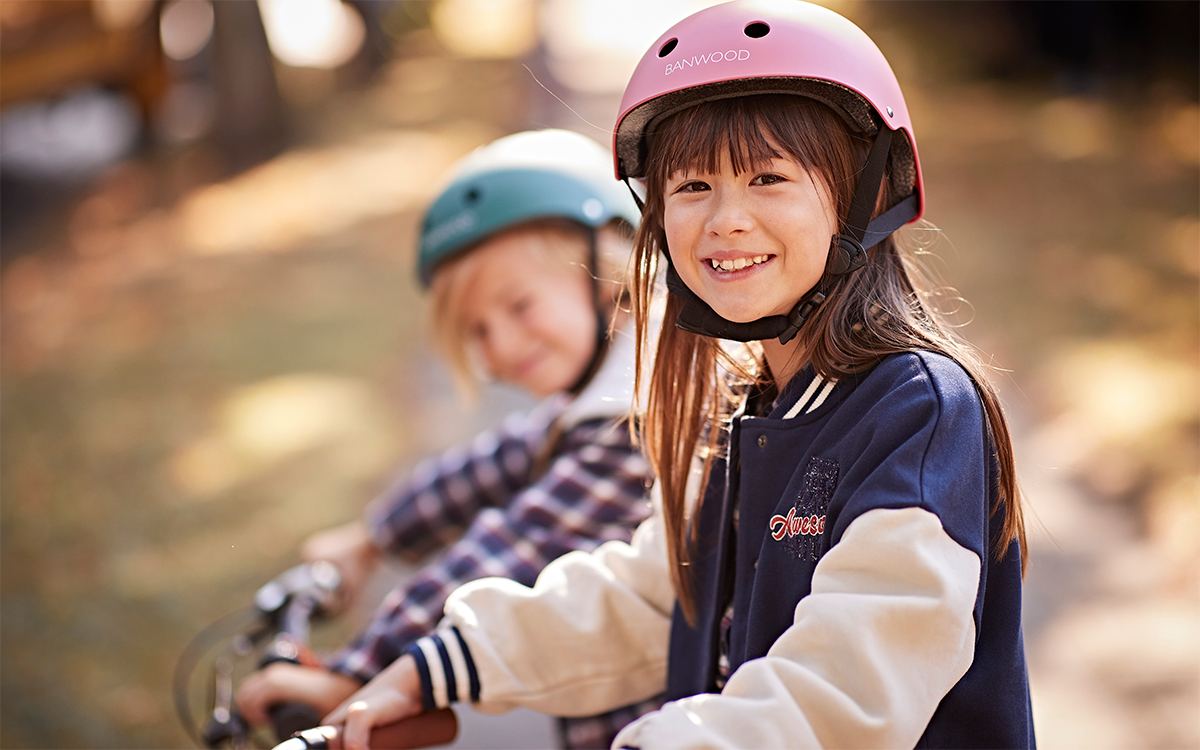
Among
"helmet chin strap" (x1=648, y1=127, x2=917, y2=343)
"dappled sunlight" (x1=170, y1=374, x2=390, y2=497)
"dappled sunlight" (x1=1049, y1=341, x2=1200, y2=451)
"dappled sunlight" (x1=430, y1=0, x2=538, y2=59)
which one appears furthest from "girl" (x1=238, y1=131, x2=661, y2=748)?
"dappled sunlight" (x1=430, y1=0, x2=538, y2=59)

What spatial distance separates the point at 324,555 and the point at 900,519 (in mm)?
2078

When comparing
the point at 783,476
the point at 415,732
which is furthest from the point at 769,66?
the point at 415,732

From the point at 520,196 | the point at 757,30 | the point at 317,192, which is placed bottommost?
the point at 520,196

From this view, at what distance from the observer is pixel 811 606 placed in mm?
1519

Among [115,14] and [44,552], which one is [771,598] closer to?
[44,552]

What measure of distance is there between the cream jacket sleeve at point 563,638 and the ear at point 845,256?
67 cm

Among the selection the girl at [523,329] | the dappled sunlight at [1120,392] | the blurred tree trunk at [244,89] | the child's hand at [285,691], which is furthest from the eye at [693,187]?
the blurred tree trunk at [244,89]

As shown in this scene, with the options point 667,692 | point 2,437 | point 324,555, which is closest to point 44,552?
point 2,437

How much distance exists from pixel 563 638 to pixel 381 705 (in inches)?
15.1

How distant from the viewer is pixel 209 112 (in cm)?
1208

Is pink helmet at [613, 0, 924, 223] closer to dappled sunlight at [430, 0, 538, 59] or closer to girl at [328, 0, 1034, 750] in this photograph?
girl at [328, 0, 1034, 750]

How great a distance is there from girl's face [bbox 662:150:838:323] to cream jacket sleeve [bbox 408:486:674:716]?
585mm

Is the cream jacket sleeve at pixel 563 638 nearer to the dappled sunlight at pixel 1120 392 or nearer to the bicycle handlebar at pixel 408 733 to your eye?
the bicycle handlebar at pixel 408 733

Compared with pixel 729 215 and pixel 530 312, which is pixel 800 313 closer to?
pixel 729 215
